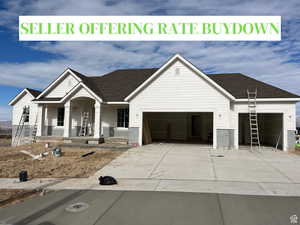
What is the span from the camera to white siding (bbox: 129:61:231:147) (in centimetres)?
1462

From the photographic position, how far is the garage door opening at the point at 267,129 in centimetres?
1577

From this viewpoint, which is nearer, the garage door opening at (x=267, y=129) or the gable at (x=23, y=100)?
the garage door opening at (x=267, y=129)

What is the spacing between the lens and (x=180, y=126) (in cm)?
2023

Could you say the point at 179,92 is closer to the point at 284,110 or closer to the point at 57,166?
the point at 284,110

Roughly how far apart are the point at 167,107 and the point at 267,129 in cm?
1018

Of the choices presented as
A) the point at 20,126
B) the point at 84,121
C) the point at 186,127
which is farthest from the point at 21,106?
the point at 186,127

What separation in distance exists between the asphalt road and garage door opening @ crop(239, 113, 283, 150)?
11.9 metres

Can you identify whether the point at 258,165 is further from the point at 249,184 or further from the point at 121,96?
the point at 121,96

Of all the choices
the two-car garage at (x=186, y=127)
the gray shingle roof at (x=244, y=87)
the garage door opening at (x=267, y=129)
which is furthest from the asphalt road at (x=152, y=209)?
the two-car garage at (x=186, y=127)

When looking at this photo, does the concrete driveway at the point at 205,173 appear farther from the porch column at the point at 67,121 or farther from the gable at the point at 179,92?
the porch column at the point at 67,121

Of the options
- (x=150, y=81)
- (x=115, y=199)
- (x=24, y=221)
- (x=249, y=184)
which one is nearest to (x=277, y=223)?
(x=249, y=184)

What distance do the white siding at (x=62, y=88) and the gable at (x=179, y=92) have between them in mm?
7467

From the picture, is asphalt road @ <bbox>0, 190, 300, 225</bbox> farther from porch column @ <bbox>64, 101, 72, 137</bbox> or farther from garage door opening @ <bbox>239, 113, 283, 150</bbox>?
garage door opening @ <bbox>239, 113, 283, 150</bbox>

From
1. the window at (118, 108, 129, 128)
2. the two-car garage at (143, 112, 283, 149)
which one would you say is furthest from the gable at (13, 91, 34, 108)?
the two-car garage at (143, 112, 283, 149)
